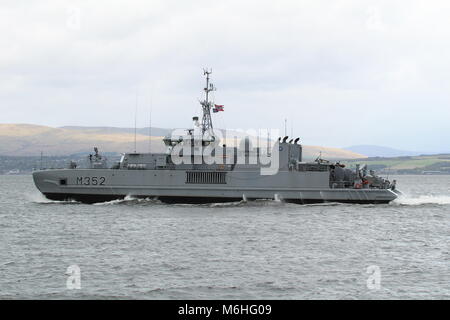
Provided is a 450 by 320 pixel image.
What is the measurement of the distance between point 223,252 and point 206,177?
47.6 ft

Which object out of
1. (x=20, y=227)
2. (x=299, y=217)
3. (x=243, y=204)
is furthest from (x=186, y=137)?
(x=20, y=227)

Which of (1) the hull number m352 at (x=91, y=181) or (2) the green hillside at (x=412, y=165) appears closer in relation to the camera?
(1) the hull number m352 at (x=91, y=181)

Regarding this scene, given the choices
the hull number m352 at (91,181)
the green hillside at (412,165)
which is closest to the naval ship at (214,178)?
the hull number m352 at (91,181)

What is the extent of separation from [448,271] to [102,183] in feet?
75.2

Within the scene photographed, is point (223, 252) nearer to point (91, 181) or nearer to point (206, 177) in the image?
point (206, 177)

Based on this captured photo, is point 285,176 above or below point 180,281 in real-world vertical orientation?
above

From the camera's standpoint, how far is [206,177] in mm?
35719

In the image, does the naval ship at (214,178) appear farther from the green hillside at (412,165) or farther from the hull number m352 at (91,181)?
the green hillside at (412,165)

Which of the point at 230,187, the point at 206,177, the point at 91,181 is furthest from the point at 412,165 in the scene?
the point at 91,181

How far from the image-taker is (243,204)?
116 ft

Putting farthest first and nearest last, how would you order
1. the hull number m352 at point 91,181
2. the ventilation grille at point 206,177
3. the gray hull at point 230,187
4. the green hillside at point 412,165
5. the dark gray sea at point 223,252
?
the green hillside at point 412,165, the hull number m352 at point 91,181, the ventilation grille at point 206,177, the gray hull at point 230,187, the dark gray sea at point 223,252

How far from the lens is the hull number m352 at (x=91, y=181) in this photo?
36.2 metres

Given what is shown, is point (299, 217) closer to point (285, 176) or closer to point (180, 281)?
point (285, 176)

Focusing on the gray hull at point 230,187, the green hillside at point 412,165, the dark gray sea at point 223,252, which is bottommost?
the dark gray sea at point 223,252
